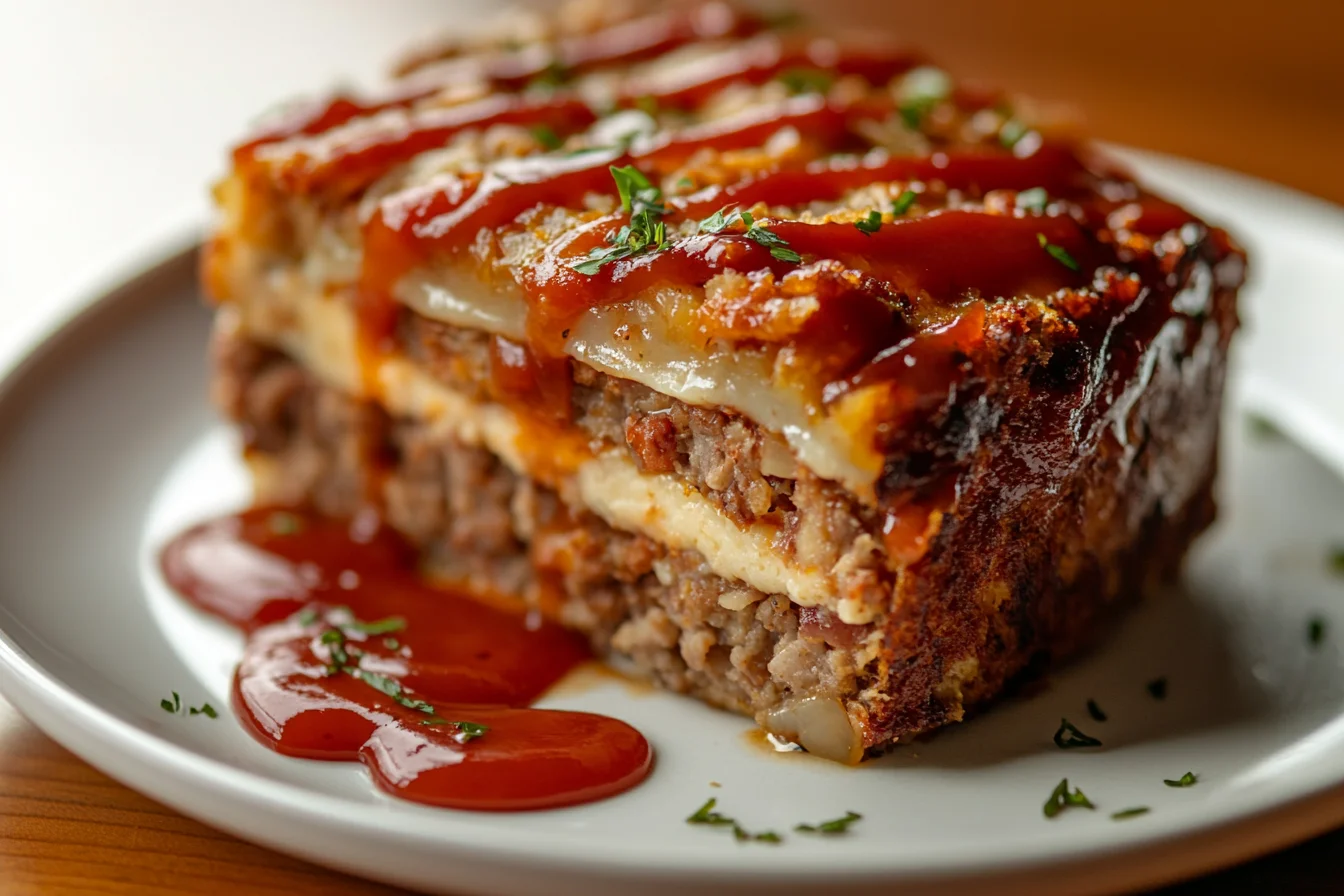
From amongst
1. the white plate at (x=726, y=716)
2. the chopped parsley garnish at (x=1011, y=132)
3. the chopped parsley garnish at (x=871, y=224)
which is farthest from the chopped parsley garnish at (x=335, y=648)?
the chopped parsley garnish at (x=1011, y=132)

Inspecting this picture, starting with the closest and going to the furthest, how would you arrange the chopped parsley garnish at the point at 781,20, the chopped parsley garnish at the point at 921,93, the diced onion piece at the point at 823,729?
the diced onion piece at the point at 823,729 → the chopped parsley garnish at the point at 921,93 → the chopped parsley garnish at the point at 781,20

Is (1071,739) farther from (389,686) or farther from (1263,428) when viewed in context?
(1263,428)

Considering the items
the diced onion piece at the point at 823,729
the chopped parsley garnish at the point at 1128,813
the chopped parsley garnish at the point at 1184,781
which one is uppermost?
the chopped parsley garnish at the point at 1128,813

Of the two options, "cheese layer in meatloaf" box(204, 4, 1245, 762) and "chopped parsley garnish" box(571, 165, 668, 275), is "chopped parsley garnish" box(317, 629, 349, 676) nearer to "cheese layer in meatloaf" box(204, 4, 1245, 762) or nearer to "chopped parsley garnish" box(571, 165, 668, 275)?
"cheese layer in meatloaf" box(204, 4, 1245, 762)

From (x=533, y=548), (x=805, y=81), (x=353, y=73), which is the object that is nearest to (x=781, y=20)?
(x=805, y=81)

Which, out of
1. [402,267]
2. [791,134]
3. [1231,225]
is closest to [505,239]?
[402,267]

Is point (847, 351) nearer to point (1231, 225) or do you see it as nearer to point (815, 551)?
point (815, 551)

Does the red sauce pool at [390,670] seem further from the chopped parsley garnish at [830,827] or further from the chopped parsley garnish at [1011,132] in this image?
the chopped parsley garnish at [1011,132]

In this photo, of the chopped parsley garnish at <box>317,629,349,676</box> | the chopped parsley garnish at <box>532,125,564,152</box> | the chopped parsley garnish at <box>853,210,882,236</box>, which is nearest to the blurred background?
the chopped parsley garnish at <box>532,125,564,152</box>
